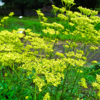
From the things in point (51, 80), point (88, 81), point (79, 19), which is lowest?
point (88, 81)

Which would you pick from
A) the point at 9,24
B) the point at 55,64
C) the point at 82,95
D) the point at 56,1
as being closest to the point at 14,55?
the point at 55,64

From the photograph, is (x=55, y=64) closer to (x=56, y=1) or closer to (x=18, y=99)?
(x=18, y=99)

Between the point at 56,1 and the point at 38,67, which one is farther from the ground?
the point at 56,1

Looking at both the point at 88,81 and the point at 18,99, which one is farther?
the point at 88,81

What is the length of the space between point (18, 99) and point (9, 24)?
697 centimetres

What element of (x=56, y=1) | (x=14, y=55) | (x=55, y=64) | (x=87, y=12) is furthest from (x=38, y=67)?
(x=56, y=1)

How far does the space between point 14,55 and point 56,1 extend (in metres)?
12.7

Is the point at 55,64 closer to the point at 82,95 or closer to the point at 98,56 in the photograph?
the point at 82,95

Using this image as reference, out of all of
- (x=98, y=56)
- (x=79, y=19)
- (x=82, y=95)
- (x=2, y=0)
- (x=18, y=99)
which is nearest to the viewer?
(x=79, y=19)

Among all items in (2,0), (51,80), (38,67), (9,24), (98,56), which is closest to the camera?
(51,80)

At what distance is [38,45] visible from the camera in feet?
5.16

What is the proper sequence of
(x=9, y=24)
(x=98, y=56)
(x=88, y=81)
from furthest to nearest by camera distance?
(x=9, y=24) → (x=98, y=56) → (x=88, y=81)

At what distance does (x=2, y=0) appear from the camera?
40.9ft

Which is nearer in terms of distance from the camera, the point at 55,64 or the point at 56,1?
the point at 55,64
